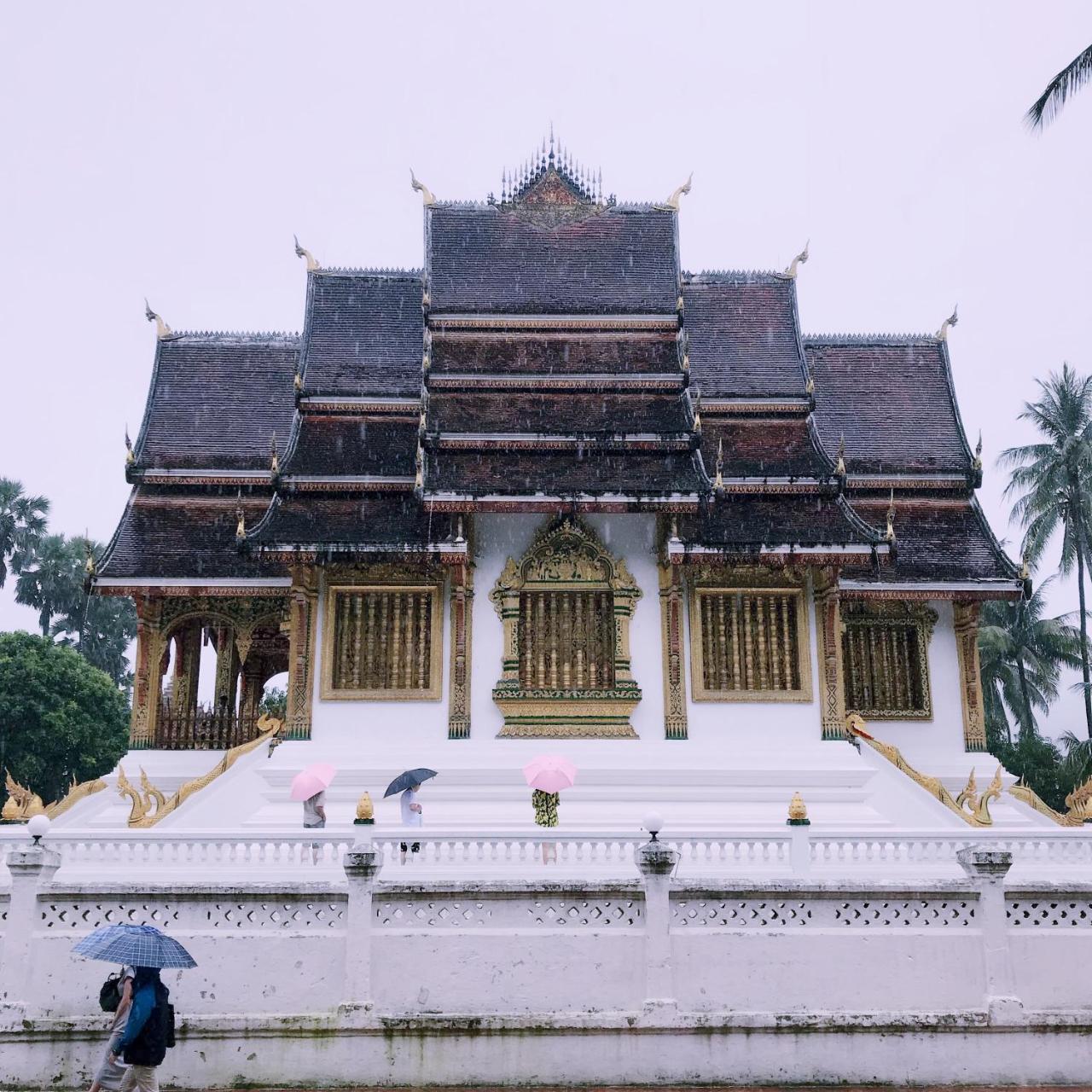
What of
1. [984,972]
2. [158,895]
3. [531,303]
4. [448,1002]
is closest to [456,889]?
[448,1002]

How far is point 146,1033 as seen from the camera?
293 inches

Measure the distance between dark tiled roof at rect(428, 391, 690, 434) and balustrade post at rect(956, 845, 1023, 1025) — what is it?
8.57 metres

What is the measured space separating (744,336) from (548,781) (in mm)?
10028

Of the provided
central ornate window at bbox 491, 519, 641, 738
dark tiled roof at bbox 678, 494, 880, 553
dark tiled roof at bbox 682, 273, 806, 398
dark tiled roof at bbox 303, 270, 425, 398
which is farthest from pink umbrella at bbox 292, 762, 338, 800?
dark tiled roof at bbox 682, 273, 806, 398

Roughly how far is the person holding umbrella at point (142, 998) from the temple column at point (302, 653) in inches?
308

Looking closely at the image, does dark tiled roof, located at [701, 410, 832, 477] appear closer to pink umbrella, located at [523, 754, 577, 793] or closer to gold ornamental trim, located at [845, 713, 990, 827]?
gold ornamental trim, located at [845, 713, 990, 827]

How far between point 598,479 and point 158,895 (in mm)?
8760

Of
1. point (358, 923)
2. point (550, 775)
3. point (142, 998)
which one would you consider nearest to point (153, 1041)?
point (142, 998)

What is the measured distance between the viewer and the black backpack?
7430mm

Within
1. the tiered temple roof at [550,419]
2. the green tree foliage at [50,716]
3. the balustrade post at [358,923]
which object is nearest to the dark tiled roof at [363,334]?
the tiered temple roof at [550,419]

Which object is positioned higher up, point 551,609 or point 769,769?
point 551,609

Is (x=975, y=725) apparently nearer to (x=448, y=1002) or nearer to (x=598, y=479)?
(x=598, y=479)

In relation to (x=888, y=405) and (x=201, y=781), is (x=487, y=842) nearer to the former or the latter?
(x=201, y=781)

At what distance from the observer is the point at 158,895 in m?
8.62
